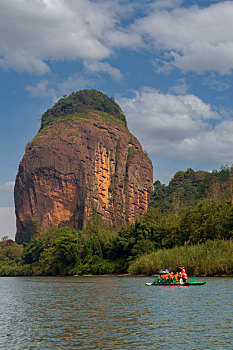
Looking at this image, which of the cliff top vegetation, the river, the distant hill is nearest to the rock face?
the cliff top vegetation

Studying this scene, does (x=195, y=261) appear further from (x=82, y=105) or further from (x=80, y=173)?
(x=82, y=105)

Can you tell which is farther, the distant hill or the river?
the distant hill

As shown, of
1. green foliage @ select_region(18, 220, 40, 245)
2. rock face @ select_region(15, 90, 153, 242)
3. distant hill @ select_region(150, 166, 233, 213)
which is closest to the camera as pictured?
distant hill @ select_region(150, 166, 233, 213)

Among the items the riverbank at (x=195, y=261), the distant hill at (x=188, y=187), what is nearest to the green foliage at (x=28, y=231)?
the distant hill at (x=188, y=187)

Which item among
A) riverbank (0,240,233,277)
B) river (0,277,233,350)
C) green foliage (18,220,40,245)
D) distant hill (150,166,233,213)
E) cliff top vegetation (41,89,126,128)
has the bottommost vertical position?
river (0,277,233,350)

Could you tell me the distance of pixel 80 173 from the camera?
152 metres

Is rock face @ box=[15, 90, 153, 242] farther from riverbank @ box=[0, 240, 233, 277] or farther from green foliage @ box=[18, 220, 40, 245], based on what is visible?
riverbank @ box=[0, 240, 233, 277]

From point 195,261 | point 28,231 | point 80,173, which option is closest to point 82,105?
point 80,173

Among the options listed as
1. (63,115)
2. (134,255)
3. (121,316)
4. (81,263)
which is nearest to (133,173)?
(63,115)

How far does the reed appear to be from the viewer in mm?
48281

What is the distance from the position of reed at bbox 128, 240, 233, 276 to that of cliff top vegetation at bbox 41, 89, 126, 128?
401 feet

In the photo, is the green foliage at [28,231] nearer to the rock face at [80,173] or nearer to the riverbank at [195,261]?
the rock face at [80,173]

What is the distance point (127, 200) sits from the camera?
162 meters

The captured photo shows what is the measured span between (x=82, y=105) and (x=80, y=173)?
39.4 m
